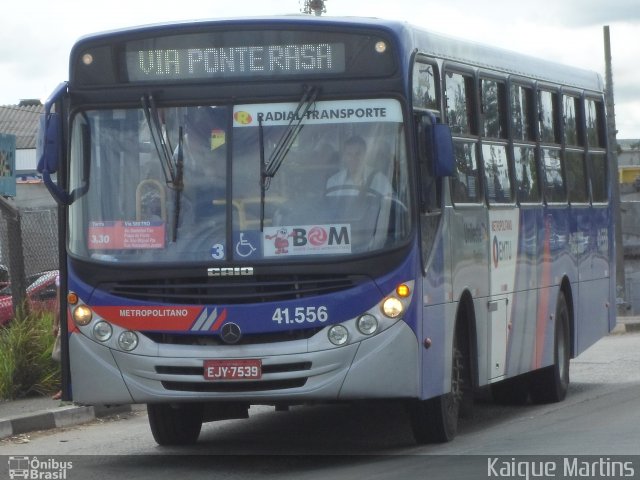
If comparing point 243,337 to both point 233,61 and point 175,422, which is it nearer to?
point 233,61

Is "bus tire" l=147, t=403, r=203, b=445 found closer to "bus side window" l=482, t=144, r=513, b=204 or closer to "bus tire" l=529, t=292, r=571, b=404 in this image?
"bus side window" l=482, t=144, r=513, b=204

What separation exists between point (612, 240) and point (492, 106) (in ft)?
17.1

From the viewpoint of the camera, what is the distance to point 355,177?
9945 mm

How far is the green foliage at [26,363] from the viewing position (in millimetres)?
14688

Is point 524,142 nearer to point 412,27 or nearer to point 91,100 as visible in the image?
point 412,27

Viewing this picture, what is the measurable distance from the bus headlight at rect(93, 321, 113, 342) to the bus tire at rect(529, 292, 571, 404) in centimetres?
566

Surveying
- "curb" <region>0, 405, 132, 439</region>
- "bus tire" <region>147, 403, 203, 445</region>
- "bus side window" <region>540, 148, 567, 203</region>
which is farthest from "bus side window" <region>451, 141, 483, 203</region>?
"curb" <region>0, 405, 132, 439</region>

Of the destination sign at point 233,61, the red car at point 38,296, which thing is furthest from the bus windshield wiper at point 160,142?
the red car at point 38,296

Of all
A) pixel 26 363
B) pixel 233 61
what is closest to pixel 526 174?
pixel 233 61

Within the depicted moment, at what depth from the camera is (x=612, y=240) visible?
57.3 ft

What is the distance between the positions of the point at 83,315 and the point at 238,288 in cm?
113

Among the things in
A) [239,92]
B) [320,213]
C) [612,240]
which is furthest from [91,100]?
[612,240]

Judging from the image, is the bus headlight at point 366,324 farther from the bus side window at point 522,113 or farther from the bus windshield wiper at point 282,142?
the bus side window at point 522,113

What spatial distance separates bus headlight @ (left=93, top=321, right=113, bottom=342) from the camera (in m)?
10.1
